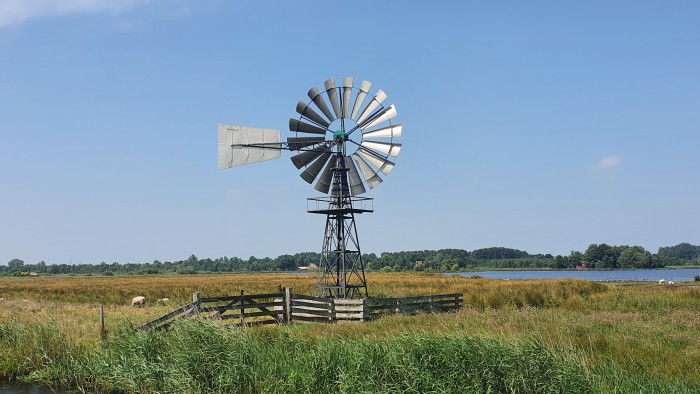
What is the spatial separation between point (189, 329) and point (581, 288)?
28.3m

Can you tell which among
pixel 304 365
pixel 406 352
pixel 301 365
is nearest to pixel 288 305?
pixel 301 365

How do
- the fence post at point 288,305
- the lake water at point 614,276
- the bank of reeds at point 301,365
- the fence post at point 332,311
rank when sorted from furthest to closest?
the lake water at point 614,276 < the fence post at point 332,311 < the fence post at point 288,305 < the bank of reeds at point 301,365

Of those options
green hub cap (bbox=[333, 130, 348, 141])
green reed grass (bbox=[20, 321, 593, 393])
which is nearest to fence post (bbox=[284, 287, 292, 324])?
green reed grass (bbox=[20, 321, 593, 393])

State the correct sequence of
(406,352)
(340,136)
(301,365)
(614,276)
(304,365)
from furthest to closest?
(614,276), (340,136), (301,365), (304,365), (406,352)

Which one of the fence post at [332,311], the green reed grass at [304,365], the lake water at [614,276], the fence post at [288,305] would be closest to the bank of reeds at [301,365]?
the green reed grass at [304,365]

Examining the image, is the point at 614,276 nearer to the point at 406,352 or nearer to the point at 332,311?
the point at 332,311

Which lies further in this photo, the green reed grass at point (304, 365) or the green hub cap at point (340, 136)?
the green hub cap at point (340, 136)

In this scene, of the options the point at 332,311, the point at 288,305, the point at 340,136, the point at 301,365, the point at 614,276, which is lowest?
the point at 614,276

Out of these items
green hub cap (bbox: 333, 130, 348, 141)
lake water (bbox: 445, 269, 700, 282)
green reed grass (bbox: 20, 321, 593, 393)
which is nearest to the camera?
green reed grass (bbox: 20, 321, 593, 393)

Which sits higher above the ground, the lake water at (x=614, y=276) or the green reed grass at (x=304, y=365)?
the green reed grass at (x=304, y=365)

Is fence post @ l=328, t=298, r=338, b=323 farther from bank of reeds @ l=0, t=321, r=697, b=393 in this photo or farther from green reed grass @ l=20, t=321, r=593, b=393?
green reed grass @ l=20, t=321, r=593, b=393

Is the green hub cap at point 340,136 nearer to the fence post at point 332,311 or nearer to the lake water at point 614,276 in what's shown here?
the fence post at point 332,311

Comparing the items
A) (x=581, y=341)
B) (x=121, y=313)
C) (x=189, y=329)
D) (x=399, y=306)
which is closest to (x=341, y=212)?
(x=399, y=306)

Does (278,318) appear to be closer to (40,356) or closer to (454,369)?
(40,356)
